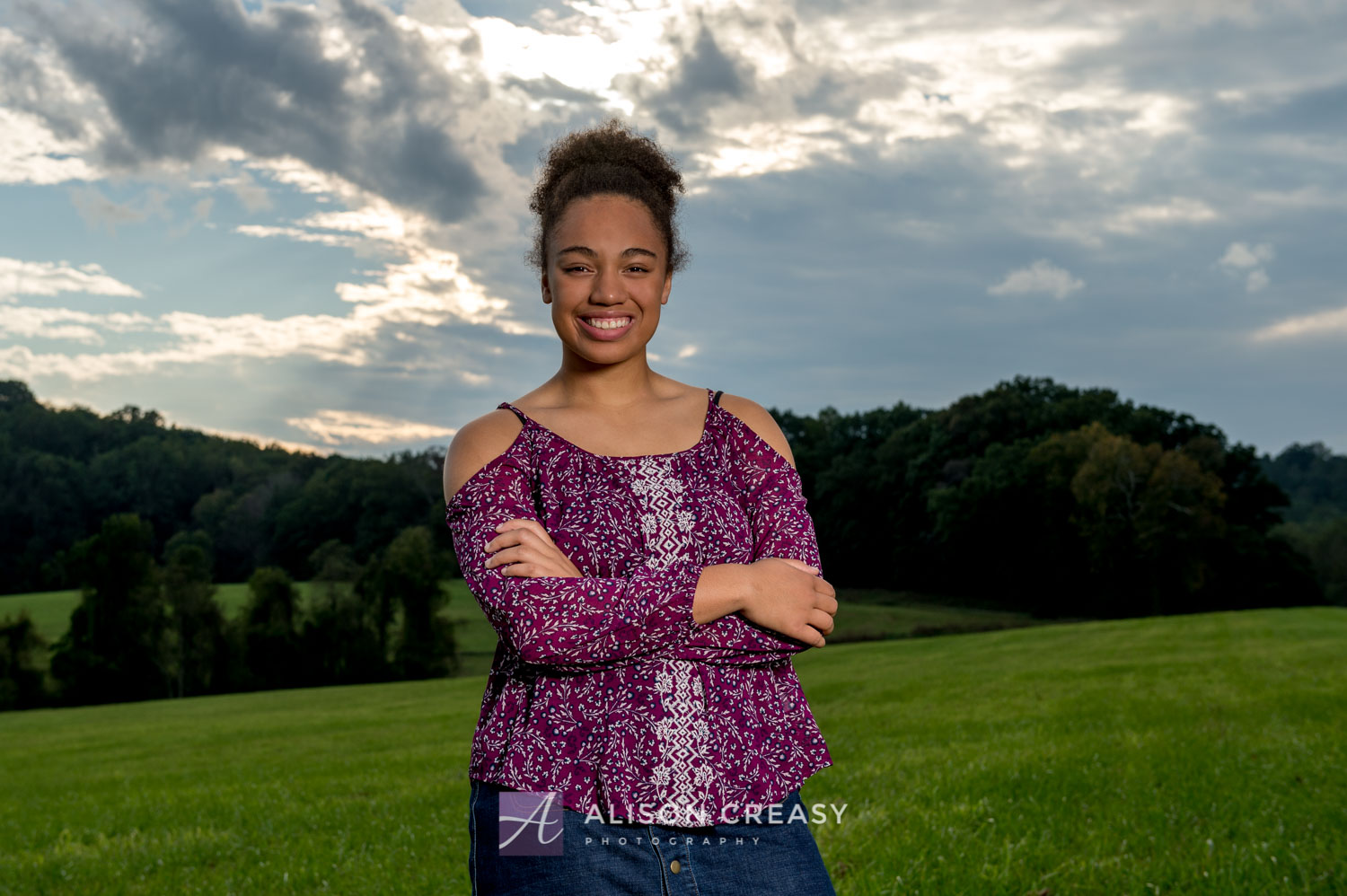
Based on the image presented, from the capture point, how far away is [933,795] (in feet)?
24.1

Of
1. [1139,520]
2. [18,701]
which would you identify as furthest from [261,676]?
[1139,520]

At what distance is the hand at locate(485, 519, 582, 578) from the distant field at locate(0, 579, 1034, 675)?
44.8m

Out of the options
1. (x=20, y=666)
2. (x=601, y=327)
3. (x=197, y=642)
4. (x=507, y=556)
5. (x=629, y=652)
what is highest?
(x=601, y=327)

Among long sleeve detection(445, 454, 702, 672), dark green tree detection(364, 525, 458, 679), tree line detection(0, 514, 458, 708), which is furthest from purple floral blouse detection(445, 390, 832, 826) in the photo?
dark green tree detection(364, 525, 458, 679)

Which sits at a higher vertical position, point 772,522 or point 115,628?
point 772,522

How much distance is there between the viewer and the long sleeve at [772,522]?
2498mm

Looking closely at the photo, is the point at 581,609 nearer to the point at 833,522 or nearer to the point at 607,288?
the point at 607,288

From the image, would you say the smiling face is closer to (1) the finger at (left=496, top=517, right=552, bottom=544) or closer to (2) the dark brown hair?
(2) the dark brown hair

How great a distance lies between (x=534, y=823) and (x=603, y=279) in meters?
1.37

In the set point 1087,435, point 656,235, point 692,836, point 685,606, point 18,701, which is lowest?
point 18,701

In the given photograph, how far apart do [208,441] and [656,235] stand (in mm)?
89533

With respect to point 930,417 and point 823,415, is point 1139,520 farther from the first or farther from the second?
point 823,415

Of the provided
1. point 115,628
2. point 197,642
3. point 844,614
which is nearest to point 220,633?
point 197,642

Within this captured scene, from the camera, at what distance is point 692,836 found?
233 cm
